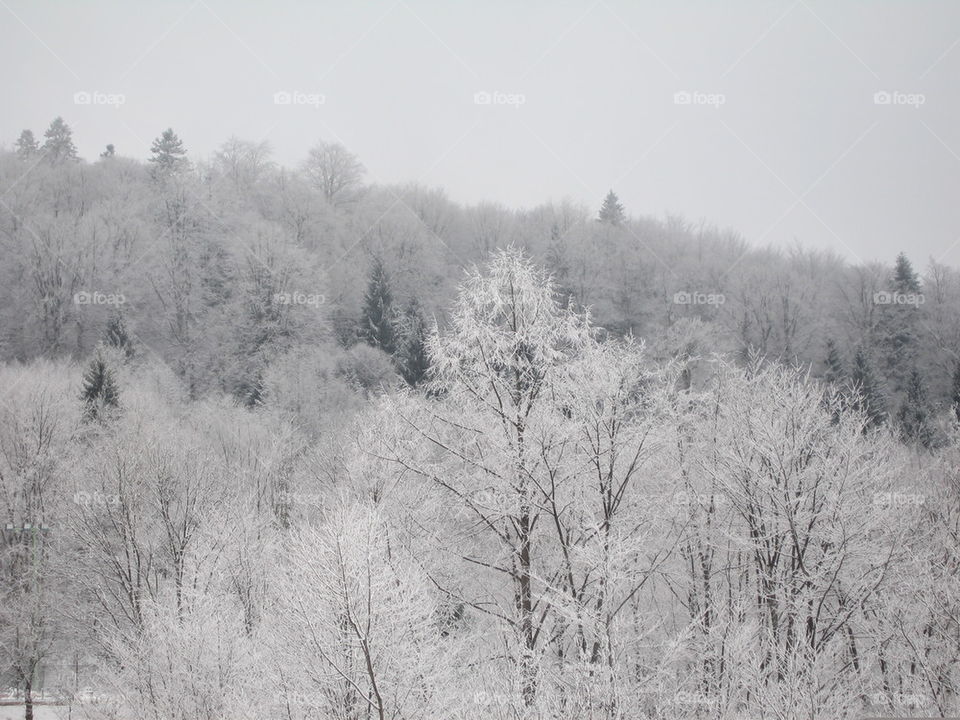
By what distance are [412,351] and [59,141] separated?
55992 millimetres

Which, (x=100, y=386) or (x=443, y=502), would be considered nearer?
(x=443, y=502)

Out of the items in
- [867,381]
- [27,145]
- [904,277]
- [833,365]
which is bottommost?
[867,381]

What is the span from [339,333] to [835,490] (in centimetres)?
5127

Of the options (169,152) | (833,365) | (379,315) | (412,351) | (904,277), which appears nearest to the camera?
(412,351)

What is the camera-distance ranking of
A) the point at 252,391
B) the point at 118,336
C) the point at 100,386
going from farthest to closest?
the point at 252,391
the point at 118,336
the point at 100,386

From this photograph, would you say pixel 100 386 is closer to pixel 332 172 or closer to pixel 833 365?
pixel 833 365

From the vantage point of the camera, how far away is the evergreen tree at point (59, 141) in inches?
3378

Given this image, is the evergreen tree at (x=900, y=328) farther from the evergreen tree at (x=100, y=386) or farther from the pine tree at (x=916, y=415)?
the evergreen tree at (x=100, y=386)

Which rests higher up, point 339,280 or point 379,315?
point 339,280

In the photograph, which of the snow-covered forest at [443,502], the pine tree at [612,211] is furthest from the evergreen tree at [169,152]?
the pine tree at [612,211]

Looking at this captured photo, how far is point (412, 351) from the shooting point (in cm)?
5447

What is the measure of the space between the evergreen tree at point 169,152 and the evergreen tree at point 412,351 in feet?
107

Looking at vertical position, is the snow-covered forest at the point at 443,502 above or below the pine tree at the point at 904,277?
below

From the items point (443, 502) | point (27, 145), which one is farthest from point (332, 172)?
point (443, 502)
